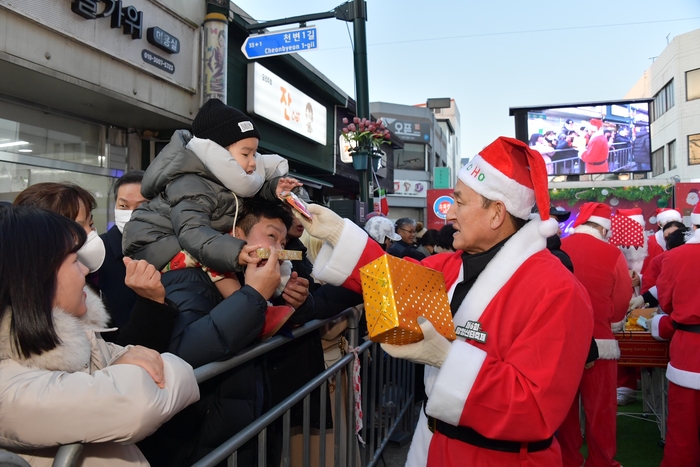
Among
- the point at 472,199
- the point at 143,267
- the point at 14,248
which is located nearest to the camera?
the point at 14,248

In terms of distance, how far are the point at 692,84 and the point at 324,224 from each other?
37.3 metres

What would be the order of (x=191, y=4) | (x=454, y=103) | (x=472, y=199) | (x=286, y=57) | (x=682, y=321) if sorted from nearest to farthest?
(x=472, y=199) < (x=682, y=321) < (x=191, y=4) < (x=286, y=57) < (x=454, y=103)

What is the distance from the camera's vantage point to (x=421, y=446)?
7.47ft

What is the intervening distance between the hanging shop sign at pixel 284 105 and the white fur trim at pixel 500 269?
8.71 meters

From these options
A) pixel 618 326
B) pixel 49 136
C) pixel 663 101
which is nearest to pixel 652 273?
pixel 618 326

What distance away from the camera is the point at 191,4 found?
28.4 feet

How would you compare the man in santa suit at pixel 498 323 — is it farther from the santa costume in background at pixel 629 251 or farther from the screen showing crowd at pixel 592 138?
the screen showing crowd at pixel 592 138

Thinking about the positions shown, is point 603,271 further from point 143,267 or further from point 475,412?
point 143,267

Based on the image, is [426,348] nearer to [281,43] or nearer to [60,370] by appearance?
[60,370]

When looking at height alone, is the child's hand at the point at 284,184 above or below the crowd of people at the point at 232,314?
above

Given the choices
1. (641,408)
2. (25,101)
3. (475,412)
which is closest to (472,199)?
(475,412)

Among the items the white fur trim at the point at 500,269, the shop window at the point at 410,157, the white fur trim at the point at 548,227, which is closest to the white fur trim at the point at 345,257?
the white fur trim at the point at 500,269

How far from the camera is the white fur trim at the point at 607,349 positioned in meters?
4.30

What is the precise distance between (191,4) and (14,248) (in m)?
8.63
